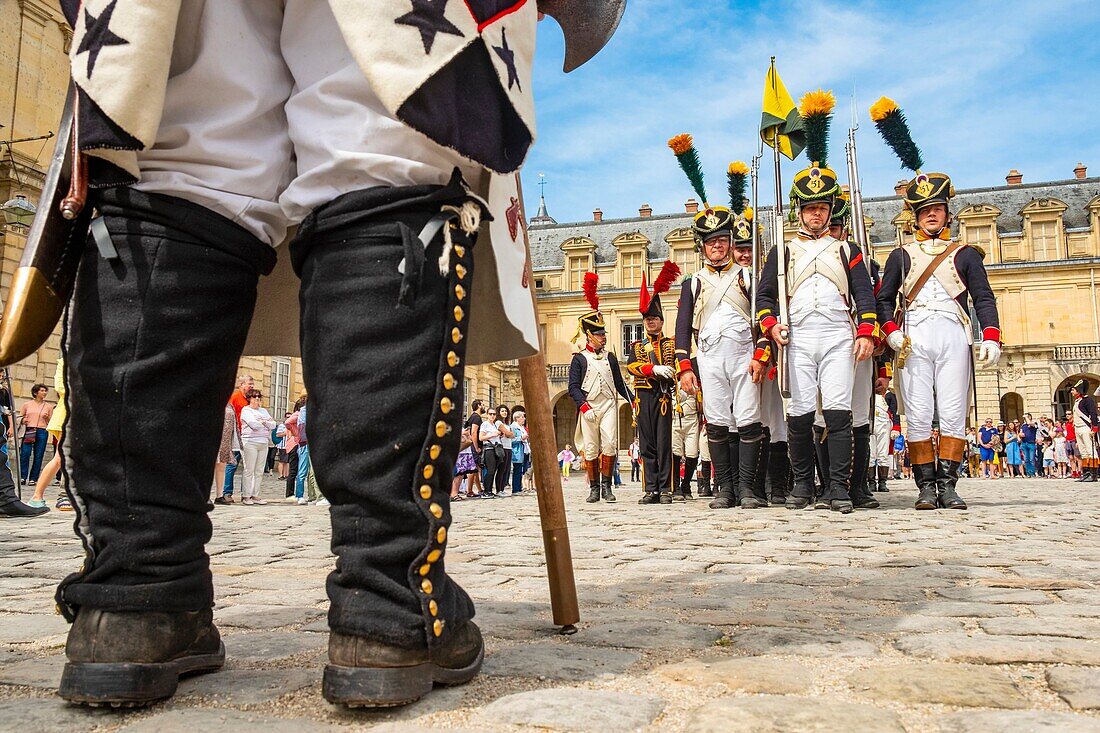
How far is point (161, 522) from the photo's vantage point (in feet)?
4.86

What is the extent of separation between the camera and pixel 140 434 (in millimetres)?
1469

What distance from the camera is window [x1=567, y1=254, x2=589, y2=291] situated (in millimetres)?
52516

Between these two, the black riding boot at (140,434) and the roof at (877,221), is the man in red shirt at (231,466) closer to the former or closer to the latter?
the black riding boot at (140,434)

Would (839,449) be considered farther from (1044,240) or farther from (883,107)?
(1044,240)

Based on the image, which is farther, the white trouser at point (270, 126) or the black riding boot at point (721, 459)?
the black riding boot at point (721, 459)

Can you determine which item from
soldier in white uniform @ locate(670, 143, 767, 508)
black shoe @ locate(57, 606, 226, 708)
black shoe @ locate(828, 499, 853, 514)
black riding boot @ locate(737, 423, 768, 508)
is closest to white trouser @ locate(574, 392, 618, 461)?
soldier in white uniform @ locate(670, 143, 767, 508)

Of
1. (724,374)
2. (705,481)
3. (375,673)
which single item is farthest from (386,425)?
(705,481)

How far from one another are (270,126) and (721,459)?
7.47 m

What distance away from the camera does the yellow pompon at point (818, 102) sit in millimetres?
8031

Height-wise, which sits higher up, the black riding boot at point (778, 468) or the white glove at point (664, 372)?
the white glove at point (664, 372)

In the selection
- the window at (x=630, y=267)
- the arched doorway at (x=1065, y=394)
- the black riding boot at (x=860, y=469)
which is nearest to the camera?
the black riding boot at (x=860, y=469)

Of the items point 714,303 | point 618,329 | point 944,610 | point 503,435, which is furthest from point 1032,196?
point 944,610

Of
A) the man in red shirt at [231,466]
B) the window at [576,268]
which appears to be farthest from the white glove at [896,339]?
the window at [576,268]

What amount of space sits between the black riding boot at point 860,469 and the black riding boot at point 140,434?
6590 millimetres
